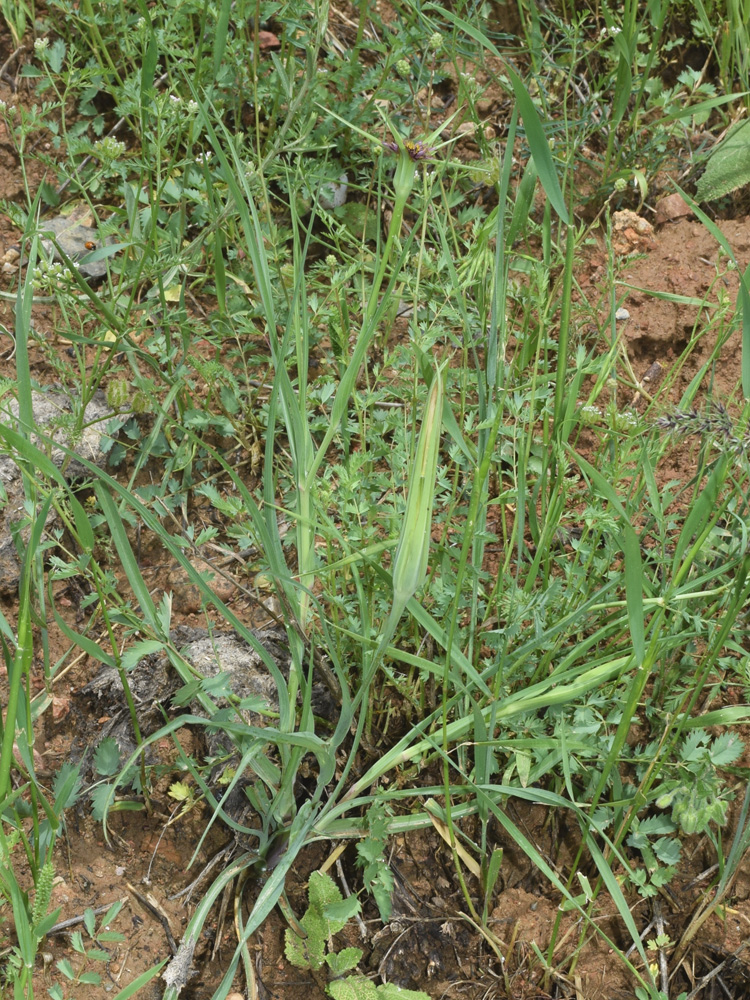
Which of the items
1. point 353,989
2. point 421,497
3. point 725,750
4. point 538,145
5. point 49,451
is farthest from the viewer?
point 49,451

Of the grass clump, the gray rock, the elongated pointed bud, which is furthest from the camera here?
the gray rock

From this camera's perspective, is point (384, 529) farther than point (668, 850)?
Yes

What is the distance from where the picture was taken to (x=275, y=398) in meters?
1.53

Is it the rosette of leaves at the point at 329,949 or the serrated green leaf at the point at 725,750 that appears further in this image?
the serrated green leaf at the point at 725,750

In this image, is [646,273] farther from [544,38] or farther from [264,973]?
[264,973]

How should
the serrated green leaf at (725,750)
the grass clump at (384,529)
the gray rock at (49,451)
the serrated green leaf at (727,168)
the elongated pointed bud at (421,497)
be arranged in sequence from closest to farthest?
the elongated pointed bud at (421,497) < the grass clump at (384,529) < the serrated green leaf at (725,750) < the gray rock at (49,451) < the serrated green leaf at (727,168)

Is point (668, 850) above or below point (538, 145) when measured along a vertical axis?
below

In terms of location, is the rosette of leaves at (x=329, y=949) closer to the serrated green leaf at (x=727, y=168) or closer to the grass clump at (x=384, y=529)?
the grass clump at (x=384, y=529)

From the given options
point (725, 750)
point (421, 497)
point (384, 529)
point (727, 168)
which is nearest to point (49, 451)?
point (384, 529)

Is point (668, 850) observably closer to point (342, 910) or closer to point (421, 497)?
point (342, 910)

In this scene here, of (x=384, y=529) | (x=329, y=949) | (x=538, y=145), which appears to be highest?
(x=538, y=145)

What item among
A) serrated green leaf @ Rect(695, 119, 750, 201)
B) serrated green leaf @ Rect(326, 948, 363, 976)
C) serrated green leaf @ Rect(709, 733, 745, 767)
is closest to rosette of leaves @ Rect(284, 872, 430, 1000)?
serrated green leaf @ Rect(326, 948, 363, 976)

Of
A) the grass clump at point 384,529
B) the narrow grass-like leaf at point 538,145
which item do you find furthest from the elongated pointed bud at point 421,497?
the narrow grass-like leaf at point 538,145

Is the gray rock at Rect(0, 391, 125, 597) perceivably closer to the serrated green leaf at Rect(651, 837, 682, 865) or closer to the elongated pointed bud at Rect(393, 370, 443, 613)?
the elongated pointed bud at Rect(393, 370, 443, 613)
